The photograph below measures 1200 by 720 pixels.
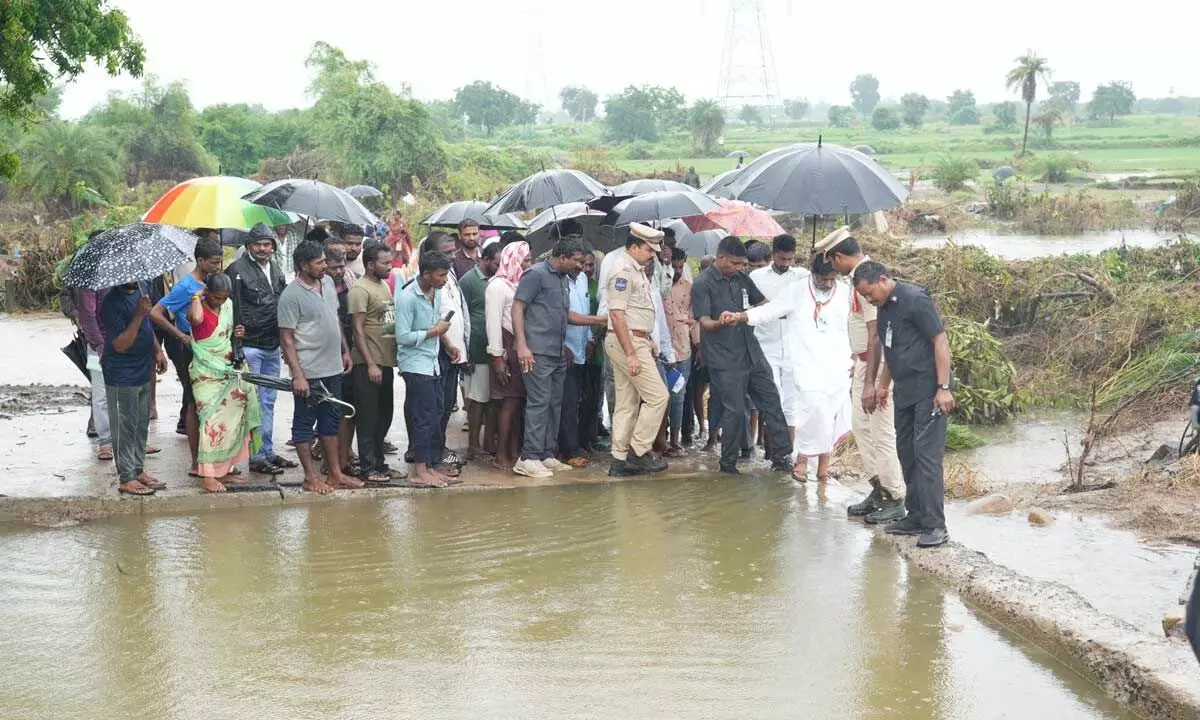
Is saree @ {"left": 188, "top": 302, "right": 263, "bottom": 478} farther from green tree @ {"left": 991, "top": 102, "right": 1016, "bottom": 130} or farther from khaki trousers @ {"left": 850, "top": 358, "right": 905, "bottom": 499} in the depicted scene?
green tree @ {"left": 991, "top": 102, "right": 1016, "bottom": 130}

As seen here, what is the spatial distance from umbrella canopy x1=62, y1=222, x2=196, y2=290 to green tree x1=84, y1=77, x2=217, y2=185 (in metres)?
38.7

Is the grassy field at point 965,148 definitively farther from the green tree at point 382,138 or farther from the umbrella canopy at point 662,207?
the umbrella canopy at point 662,207

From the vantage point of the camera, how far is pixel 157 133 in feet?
149

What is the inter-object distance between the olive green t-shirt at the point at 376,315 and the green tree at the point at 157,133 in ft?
127

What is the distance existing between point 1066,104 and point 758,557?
158908 mm

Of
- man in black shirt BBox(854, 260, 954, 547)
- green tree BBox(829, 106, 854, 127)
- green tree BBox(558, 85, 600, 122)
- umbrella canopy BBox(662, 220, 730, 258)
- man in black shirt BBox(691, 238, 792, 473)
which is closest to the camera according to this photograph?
man in black shirt BBox(854, 260, 954, 547)

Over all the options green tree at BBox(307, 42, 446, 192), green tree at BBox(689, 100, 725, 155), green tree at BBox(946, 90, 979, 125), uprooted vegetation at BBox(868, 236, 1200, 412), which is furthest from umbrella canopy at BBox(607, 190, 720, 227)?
green tree at BBox(946, 90, 979, 125)

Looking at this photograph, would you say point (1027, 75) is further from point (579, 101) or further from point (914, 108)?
point (579, 101)

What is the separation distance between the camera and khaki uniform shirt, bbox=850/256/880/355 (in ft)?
24.2

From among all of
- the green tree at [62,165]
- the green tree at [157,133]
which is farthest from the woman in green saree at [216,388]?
the green tree at [157,133]

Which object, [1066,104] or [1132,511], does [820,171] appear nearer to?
[1132,511]

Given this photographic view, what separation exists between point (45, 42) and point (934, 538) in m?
6.38

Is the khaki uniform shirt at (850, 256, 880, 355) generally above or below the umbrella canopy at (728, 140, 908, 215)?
below

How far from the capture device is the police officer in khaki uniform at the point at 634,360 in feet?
26.4
